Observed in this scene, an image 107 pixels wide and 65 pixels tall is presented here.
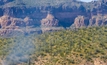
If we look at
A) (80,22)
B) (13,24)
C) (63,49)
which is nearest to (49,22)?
(80,22)

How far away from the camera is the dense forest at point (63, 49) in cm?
5141

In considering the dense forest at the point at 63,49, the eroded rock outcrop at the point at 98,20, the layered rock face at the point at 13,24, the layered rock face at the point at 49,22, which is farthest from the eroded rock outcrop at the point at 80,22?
the dense forest at the point at 63,49

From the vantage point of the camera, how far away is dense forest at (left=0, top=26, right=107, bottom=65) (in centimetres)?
5141

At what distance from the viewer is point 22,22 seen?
167 metres

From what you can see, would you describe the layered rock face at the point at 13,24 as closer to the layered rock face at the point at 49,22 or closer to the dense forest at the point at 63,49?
the layered rock face at the point at 49,22

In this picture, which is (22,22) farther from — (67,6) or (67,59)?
(67,59)

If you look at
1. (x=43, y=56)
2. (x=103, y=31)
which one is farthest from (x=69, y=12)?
(x=43, y=56)

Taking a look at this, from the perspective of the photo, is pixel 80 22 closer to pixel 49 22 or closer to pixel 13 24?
pixel 49 22

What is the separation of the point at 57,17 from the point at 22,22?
93.1ft

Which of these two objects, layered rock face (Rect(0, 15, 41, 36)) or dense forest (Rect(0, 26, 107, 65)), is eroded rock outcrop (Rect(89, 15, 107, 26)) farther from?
dense forest (Rect(0, 26, 107, 65))

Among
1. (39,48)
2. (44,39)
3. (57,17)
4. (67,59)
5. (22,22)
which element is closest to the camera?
(67,59)

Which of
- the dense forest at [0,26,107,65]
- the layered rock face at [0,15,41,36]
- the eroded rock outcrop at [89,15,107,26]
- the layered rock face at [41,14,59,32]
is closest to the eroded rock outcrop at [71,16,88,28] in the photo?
the eroded rock outcrop at [89,15,107,26]

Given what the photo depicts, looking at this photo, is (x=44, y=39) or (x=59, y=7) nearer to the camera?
(x=44, y=39)

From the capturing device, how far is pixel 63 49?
2105 inches
